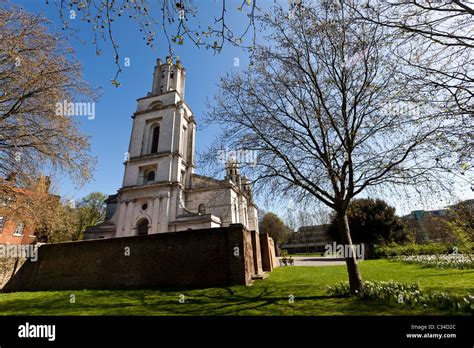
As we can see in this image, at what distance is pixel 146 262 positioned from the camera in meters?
13.7

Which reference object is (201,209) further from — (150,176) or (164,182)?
(150,176)

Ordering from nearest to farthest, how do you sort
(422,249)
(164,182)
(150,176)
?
(422,249), (164,182), (150,176)

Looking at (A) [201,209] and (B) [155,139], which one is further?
(B) [155,139]

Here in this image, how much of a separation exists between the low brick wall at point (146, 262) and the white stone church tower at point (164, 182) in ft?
43.4

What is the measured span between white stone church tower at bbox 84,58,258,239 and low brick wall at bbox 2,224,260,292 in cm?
1323

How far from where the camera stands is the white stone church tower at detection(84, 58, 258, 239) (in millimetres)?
30531

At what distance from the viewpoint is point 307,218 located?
37.6 ft

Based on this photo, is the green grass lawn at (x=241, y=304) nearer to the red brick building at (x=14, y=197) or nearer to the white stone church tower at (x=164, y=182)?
the red brick building at (x=14, y=197)

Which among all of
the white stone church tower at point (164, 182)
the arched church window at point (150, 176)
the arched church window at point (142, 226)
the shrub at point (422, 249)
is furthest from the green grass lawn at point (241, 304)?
the arched church window at point (150, 176)

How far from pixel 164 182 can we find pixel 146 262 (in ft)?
62.6

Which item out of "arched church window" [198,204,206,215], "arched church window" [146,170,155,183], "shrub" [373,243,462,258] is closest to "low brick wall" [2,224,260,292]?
"arched church window" [198,204,206,215]

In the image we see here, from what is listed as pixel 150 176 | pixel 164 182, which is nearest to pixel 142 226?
pixel 164 182

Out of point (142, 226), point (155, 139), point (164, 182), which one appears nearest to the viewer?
point (142, 226)
